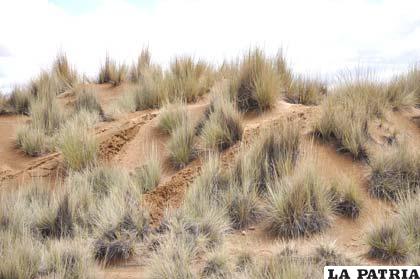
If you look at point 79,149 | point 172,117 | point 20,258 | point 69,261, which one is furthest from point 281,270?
point 79,149

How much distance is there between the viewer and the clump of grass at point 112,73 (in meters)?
14.8

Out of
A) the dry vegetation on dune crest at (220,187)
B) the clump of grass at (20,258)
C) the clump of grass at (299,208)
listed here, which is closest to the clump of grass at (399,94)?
the dry vegetation on dune crest at (220,187)

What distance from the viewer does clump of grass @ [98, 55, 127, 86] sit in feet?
48.6

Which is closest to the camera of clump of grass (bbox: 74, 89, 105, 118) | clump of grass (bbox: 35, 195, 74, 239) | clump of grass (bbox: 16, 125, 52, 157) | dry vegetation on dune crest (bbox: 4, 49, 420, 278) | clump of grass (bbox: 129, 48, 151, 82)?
dry vegetation on dune crest (bbox: 4, 49, 420, 278)

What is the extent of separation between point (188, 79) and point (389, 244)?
613 centimetres

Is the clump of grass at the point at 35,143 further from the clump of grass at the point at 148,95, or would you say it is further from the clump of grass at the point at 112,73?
the clump of grass at the point at 112,73

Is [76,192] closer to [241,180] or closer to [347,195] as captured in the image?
[241,180]

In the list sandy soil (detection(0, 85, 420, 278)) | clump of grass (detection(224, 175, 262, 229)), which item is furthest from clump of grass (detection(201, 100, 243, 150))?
clump of grass (detection(224, 175, 262, 229))

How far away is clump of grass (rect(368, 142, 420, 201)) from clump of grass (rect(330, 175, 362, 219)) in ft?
1.58

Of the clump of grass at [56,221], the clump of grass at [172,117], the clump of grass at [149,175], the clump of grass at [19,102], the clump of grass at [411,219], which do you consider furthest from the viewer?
the clump of grass at [19,102]

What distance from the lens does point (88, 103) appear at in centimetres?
1257

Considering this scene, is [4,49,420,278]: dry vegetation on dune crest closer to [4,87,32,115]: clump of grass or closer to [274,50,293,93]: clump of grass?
[274,50,293,93]: clump of grass

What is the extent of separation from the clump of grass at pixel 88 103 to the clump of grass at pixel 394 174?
5850mm

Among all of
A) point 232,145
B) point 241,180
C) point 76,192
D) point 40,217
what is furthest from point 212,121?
point 40,217
